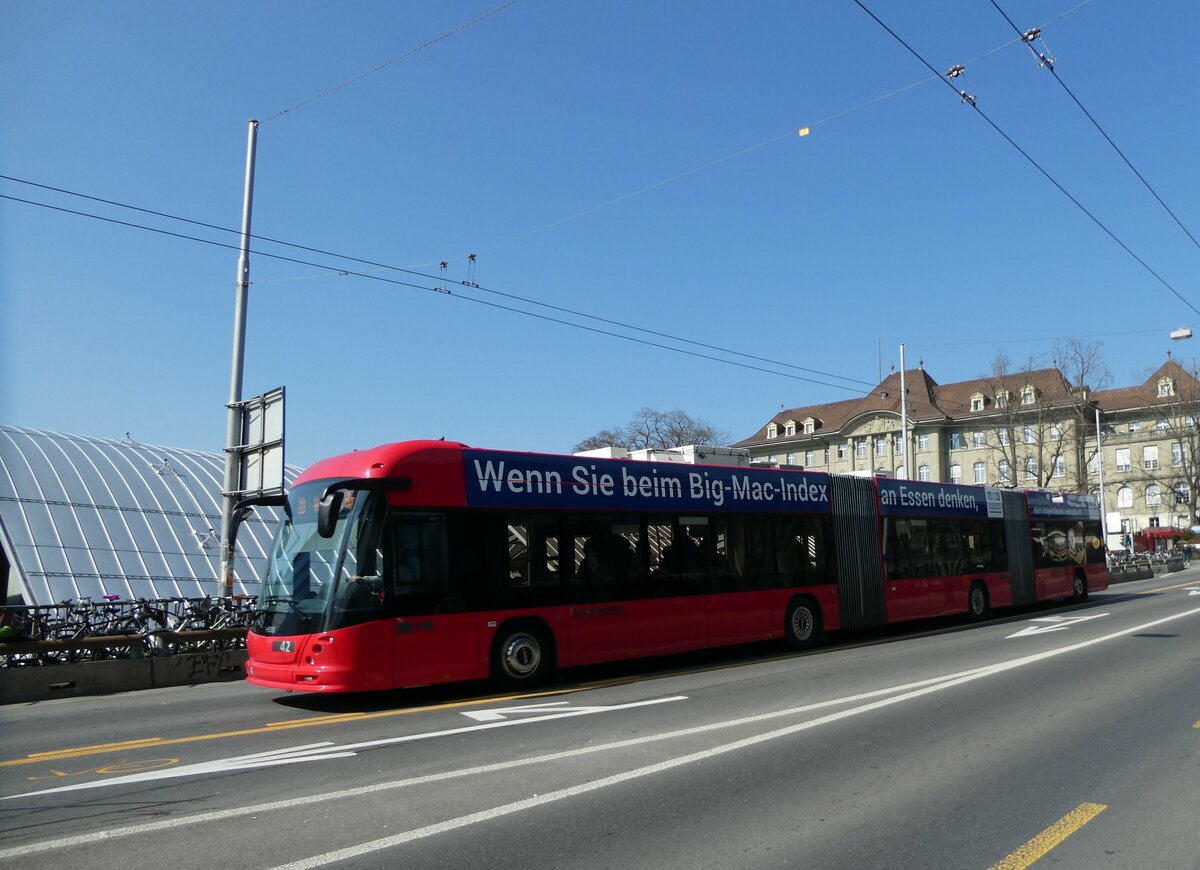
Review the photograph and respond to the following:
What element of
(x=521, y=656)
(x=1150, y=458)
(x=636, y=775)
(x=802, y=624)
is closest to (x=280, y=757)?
(x=636, y=775)

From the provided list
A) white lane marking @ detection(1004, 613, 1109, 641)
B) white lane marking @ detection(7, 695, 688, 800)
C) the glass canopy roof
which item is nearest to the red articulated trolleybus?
white lane marking @ detection(7, 695, 688, 800)

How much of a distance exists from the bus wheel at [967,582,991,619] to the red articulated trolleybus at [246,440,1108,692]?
2.98 meters

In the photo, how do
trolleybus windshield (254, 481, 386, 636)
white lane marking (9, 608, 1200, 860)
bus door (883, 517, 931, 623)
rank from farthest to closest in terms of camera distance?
bus door (883, 517, 931, 623)
trolleybus windshield (254, 481, 386, 636)
white lane marking (9, 608, 1200, 860)

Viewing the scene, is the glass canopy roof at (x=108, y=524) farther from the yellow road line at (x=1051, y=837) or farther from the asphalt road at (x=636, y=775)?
the yellow road line at (x=1051, y=837)

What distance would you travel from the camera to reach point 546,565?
41.8ft

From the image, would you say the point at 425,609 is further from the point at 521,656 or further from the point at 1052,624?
the point at 1052,624

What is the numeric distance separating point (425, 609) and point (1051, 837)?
7504 millimetres

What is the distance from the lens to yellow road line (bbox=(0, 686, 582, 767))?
8.25 metres

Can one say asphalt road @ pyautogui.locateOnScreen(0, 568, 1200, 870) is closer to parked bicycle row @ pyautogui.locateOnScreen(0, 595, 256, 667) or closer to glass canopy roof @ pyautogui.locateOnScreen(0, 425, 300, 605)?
parked bicycle row @ pyautogui.locateOnScreen(0, 595, 256, 667)

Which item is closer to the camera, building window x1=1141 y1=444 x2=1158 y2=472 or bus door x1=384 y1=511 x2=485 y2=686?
bus door x1=384 y1=511 x2=485 y2=686

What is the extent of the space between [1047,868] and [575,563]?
855 centimetres

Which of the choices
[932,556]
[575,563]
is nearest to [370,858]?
[575,563]

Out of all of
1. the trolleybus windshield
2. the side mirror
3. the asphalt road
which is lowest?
the asphalt road

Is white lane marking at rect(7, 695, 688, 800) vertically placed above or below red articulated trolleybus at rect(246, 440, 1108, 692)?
below
